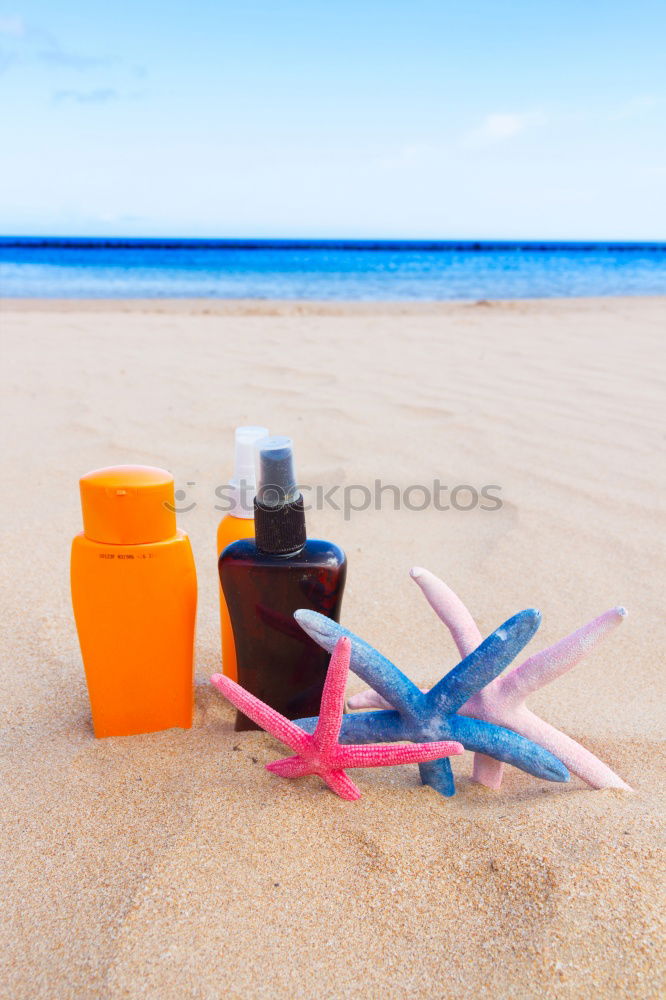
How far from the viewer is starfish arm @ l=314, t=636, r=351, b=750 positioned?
3.41ft

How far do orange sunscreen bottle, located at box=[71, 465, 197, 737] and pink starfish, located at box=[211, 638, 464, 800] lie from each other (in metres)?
0.24

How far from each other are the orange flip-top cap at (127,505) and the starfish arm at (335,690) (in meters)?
0.37

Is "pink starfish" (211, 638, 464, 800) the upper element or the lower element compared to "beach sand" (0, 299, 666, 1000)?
upper

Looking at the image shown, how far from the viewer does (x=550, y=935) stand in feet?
2.99

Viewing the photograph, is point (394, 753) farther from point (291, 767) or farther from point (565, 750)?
point (565, 750)

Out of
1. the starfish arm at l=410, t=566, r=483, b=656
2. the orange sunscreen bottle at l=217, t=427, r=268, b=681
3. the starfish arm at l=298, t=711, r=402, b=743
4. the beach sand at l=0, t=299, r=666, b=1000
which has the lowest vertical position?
the beach sand at l=0, t=299, r=666, b=1000

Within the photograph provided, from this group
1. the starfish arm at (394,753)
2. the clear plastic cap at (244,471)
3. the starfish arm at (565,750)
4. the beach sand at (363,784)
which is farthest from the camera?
the clear plastic cap at (244,471)

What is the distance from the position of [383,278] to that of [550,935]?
798 inches

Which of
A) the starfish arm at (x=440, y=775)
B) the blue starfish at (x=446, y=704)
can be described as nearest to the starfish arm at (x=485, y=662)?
the blue starfish at (x=446, y=704)

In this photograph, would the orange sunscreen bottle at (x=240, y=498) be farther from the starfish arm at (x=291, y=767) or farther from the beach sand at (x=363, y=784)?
the starfish arm at (x=291, y=767)

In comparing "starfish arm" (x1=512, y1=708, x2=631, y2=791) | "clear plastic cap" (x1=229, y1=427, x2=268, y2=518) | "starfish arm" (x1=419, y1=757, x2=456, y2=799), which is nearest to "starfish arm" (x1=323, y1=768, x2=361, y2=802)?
"starfish arm" (x1=419, y1=757, x2=456, y2=799)

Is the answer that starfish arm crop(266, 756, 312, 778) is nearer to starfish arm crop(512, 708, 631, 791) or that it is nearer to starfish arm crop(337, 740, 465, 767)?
starfish arm crop(337, 740, 465, 767)

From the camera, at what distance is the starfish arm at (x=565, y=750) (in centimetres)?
114

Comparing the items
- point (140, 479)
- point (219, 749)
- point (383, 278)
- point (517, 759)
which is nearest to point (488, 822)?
point (517, 759)
